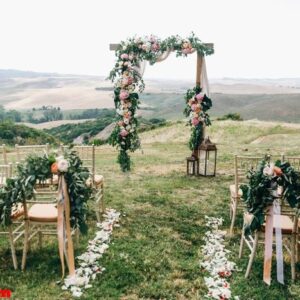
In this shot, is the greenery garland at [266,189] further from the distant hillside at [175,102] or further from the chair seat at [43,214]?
Result: the distant hillside at [175,102]

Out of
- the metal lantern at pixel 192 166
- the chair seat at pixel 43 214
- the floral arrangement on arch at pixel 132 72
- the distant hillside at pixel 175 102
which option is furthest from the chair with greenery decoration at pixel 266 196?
the distant hillside at pixel 175 102

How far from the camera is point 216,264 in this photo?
5520 millimetres

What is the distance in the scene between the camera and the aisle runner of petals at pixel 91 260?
4859 millimetres

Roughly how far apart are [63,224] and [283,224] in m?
2.83

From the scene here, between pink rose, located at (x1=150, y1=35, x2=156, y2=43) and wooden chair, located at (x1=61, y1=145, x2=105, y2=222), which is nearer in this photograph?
wooden chair, located at (x1=61, y1=145, x2=105, y2=222)

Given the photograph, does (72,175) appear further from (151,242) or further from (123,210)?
(123,210)

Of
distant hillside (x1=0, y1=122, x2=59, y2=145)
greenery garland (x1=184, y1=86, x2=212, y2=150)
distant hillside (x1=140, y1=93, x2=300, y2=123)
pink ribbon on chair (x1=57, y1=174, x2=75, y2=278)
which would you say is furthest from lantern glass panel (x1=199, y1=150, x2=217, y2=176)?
distant hillside (x1=140, y1=93, x2=300, y2=123)

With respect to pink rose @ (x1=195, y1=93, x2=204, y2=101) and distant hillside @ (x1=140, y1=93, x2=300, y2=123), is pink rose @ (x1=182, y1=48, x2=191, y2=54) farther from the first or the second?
distant hillside @ (x1=140, y1=93, x2=300, y2=123)

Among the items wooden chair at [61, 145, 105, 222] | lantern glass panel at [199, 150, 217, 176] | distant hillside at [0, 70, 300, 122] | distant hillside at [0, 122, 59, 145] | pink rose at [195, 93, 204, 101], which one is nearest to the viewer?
wooden chair at [61, 145, 105, 222]

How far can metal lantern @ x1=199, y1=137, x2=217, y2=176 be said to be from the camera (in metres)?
10.7

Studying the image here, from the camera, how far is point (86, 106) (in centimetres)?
10544

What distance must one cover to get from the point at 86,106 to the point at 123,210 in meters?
99.5

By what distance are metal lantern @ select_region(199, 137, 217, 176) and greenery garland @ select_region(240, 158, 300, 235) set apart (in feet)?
18.4

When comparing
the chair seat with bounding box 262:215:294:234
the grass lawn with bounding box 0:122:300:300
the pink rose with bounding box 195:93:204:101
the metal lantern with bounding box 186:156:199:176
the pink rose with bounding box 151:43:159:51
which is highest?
the pink rose with bounding box 151:43:159:51
